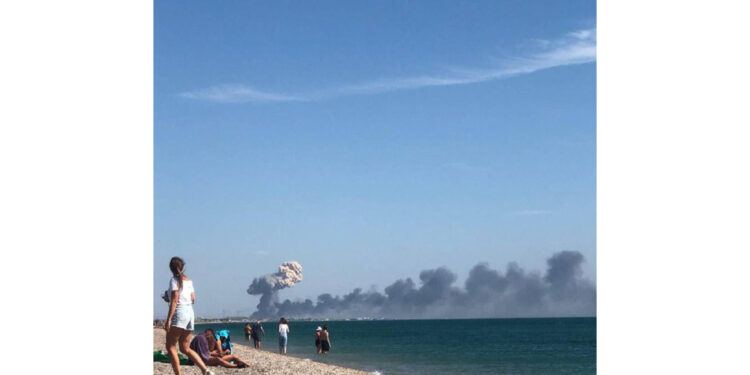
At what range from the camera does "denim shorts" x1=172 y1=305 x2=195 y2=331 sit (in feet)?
24.1

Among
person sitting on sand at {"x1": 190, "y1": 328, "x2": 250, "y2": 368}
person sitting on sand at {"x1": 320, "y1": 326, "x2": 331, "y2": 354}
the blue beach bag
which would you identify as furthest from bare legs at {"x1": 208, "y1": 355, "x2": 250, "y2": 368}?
person sitting on sand at {"x1": 320, "y1": 326, "x2": 331, "y2": 354}

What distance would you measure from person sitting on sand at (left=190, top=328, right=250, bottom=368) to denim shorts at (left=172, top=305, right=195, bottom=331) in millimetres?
2683

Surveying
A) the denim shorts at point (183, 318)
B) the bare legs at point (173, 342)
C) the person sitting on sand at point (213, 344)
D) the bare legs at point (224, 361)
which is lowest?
the bare legs at point (224, 361)

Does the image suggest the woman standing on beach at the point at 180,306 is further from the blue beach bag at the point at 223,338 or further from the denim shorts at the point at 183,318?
the blue beach bag at the point at 223,338

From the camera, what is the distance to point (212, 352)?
36.3 ft

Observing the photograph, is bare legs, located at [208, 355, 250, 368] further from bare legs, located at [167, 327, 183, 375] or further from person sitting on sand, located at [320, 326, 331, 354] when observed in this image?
person sitting on sand, located at [320, 326, 331, 354]

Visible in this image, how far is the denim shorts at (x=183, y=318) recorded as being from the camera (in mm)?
7355

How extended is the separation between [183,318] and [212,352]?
3.88 metres

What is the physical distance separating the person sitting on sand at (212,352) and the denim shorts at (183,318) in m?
2.68

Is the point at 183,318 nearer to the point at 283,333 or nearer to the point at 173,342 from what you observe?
the point at 173,342

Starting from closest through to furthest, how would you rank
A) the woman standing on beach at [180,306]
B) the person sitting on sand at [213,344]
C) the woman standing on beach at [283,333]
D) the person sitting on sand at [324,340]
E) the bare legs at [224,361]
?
1. the woman standing on beach at [180,306]
2. the bare legs at [224,361]
3. the person sitting on sand at [213,344]
4. the woman standing on beach at [283,333]
5. the person sitting on sand at [324,340]

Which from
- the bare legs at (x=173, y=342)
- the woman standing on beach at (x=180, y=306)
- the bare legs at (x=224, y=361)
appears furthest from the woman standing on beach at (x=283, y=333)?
the woman standing on beach at (x=180, y=306)
